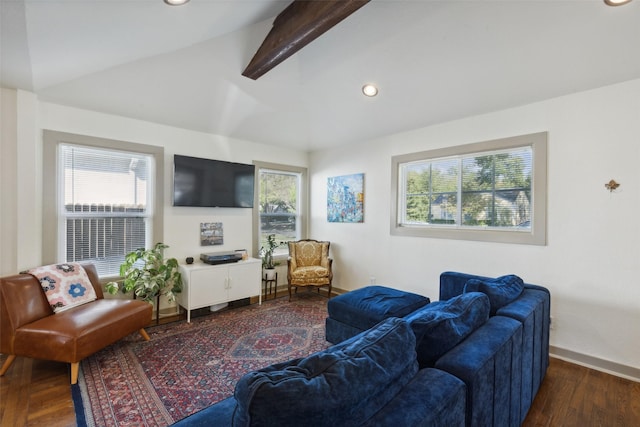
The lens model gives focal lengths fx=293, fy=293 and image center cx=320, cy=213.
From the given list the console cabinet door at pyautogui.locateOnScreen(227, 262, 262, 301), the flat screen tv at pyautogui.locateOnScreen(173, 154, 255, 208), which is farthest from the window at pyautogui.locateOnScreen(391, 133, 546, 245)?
the flat screen tv at pyautogui.locateOnScreen(173, 154, 255, 208)

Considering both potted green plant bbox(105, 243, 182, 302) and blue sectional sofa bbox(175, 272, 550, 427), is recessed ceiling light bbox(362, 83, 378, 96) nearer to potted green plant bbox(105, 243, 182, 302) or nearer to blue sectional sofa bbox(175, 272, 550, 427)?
blue sectional sofa bbox(175, 272, 550, 427)

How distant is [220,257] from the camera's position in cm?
386

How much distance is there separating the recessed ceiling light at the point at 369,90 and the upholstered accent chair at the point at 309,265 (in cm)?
236

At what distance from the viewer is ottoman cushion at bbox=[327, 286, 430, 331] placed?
8.72ft

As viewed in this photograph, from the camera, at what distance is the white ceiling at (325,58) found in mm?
2037

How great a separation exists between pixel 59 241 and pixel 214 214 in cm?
169

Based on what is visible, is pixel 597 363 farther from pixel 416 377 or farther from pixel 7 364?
pixel 7 364

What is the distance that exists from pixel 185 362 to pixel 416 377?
2.30 m

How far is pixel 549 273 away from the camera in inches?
112

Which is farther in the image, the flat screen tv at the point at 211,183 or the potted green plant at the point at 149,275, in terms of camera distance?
the flat screen tv at the point at 211,183

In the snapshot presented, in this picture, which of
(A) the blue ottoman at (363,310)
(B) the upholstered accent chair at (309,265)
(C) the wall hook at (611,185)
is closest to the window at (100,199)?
(B) the upholstered accent chair at (309,265)

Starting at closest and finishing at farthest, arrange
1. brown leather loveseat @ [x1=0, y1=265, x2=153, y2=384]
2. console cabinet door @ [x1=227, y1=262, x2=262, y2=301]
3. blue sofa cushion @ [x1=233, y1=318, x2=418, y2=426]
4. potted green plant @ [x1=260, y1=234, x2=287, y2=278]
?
blue sofa cushion @ [x1=233, y1=318, x2=418, y2=426] → brown leather loveseat @ [x1=0, y1=265, x2=153, y2=384] → console cabinet door @ [x1=227, y1=262, x2=262, y2=301] → potted green plant @ [x1=260, y1=234, x2=287, y2=278]

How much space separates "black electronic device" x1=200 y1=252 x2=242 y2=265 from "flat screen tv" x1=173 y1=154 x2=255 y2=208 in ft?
2.24

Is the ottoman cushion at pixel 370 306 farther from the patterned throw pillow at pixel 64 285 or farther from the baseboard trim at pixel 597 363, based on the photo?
the patterned throw pillow at pixel 64 285
